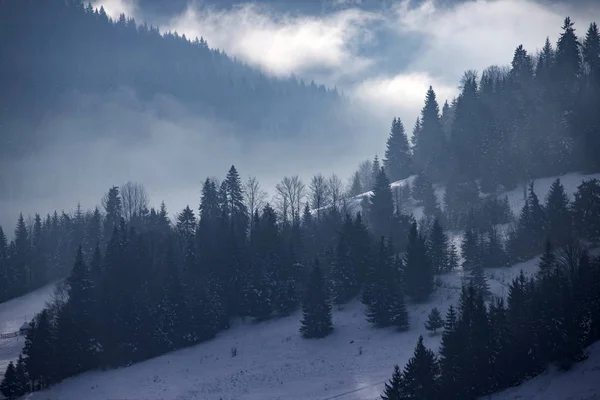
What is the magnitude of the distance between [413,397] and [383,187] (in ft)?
186

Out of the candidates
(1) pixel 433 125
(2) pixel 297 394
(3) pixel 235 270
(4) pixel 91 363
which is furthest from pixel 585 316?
(1) pixel 433 125

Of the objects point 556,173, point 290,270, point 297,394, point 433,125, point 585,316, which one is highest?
point 433,125

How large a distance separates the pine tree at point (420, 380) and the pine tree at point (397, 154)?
83.0m

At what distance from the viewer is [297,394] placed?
1820 inches

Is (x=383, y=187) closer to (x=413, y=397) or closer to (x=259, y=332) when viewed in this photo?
(x=259, y=332)

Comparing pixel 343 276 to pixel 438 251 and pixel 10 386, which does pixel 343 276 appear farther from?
pixel 10 386

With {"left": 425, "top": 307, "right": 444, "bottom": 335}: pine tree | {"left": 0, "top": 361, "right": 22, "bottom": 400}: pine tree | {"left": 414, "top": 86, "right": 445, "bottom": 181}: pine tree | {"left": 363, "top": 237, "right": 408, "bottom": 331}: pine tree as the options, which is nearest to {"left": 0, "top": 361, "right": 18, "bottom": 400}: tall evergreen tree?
{"left": 0, "top": 361, "right": 22, "bottom": 400}: pine tree

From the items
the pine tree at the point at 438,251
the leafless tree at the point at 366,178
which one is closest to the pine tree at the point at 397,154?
the leafless tree at the point at 366,178

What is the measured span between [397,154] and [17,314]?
3119 inches

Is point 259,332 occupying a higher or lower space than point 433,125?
lower

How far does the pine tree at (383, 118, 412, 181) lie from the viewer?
11956 centimetres

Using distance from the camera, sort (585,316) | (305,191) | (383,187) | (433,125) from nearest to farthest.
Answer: (585,316) < (383,187) < (305,191) < (433,125)

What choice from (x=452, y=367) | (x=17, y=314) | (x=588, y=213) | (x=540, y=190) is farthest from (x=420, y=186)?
(x=17, y=314)

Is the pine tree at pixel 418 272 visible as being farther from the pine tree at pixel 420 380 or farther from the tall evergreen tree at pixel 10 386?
the tall evergreen tree at pixel 10 386
